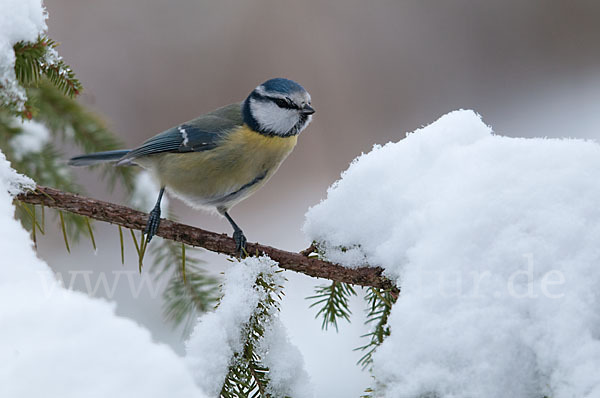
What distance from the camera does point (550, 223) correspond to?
2.02 feet

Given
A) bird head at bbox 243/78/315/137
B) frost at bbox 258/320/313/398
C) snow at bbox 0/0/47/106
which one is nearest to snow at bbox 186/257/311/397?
frost at bbox 258/320/313/398

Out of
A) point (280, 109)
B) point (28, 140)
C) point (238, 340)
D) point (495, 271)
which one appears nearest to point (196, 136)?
point (280, 109)

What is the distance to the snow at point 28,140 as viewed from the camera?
4.54 ft

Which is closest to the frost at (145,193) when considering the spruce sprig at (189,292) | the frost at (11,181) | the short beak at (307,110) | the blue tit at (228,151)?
the blue tit at (228,151)

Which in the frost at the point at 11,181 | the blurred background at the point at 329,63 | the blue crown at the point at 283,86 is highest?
the blurred background at the point at 329,63

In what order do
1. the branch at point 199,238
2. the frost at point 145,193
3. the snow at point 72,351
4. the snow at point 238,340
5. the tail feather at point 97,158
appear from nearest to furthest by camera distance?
1. the snow at point 72,351
2. the snow at point 238,340
3. the branch at point 199,238
4. the tail feather at point 97,158
5. the frost at point 145,193

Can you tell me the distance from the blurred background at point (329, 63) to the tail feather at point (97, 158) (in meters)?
1.54

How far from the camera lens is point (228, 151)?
1421mm

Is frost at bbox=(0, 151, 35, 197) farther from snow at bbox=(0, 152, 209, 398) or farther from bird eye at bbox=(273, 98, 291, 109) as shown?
bird eye at bbox=(273, 98, 291, 109)

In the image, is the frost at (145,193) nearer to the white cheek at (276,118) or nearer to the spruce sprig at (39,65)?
the white cheek at (276,118)

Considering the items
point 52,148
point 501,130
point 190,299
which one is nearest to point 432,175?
point 190,299

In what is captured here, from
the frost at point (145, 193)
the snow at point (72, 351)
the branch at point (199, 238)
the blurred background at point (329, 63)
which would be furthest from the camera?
the blurred background at point (329, 63)

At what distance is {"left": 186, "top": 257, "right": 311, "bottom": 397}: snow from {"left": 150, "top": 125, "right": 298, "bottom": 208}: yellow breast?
0.62 metres

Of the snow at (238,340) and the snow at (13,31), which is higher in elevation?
the snow at (13,31)
